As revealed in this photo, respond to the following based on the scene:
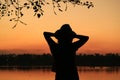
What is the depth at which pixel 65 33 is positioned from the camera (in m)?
6.09

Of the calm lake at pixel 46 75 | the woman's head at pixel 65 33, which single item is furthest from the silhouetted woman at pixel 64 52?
the calm lake at pixel 46 75

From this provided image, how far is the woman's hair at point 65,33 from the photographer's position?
605cm

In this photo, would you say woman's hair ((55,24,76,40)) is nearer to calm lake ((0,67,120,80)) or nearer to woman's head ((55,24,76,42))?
woman's head ((55,24,76,42))

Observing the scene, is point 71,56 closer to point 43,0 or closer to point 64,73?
point 64,73

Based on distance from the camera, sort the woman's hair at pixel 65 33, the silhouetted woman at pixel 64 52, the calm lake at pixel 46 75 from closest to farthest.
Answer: the woman's hair at pixel 65 33 → the silhouetted woman at pixel 64 52 → the calm lake at pixel 46 75

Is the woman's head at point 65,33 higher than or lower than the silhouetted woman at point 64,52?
higher

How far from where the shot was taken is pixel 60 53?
20.7ft

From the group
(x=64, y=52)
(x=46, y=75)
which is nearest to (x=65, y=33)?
(x=64, y=52)

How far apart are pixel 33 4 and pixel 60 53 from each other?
149 cm

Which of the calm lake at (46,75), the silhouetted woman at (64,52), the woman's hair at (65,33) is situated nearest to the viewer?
the woman's hair at (65,33)

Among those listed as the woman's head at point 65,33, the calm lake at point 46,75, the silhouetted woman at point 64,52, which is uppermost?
the woman's head at point 65,33

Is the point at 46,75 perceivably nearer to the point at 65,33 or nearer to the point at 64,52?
the point at 64,52

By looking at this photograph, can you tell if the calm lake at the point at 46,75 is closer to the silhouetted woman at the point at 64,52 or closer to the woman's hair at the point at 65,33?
the silhouetted woman at the point at 64,52

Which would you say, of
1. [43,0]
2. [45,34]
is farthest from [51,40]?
[43,0]
